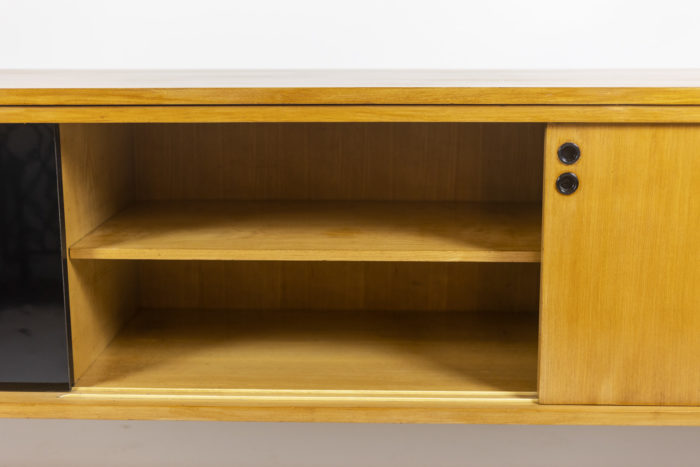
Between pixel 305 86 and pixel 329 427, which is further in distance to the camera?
pixel 329 427

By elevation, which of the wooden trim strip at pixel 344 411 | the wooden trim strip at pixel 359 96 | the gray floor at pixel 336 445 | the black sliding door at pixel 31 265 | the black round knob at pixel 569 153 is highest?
the wooden trim strip at pixel 359 96

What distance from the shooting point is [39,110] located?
1.18 meters

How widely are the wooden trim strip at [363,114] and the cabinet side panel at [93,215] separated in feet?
0.20

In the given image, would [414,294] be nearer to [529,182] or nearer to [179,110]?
[529,182]

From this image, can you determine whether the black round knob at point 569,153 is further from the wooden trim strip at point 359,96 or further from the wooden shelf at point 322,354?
the wooden shelf at point 322,354

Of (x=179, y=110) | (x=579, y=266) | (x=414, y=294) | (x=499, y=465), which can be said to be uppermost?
(x=179, y=110)

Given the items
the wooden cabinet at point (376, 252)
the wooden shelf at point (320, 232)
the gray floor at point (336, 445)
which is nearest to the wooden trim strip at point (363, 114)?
the wooden cabinet at point (376, 252)

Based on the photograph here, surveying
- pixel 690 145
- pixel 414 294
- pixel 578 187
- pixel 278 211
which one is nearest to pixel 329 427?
pixel 414 294

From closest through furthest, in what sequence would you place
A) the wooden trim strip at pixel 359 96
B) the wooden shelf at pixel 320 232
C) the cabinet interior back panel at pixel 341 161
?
the wooden trim strip at pixel 359 96 → the wooden shelf at pixel 320 232 → the cabinet interior back panel at pixel 341 161

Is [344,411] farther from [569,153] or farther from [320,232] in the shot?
[569,153]

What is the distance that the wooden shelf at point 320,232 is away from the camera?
4.11 feet

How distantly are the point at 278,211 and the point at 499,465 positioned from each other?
66 cm

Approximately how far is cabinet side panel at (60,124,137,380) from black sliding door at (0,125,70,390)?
0.9 inches

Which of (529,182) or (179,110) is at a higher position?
(179,110)
